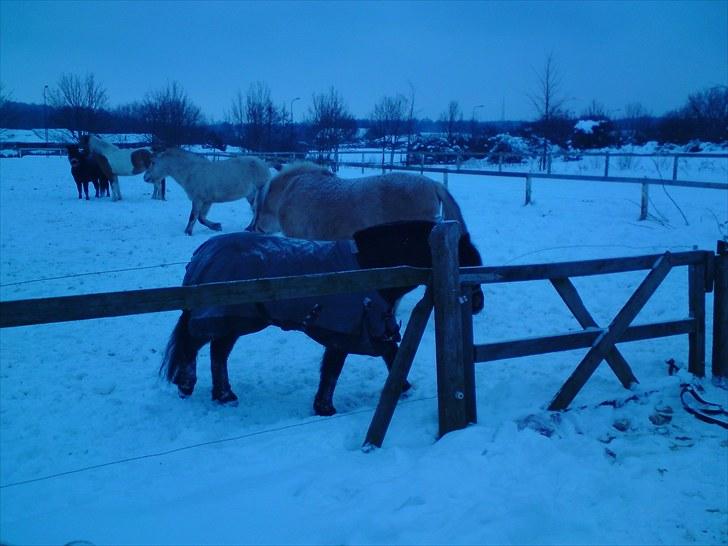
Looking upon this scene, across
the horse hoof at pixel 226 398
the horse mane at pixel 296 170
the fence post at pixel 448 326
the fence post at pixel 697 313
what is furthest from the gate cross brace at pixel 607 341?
the horse mane at pixel 296 170

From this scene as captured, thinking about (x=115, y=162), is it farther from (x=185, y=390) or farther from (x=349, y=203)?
(x=185, y=390)

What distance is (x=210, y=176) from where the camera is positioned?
13.5m

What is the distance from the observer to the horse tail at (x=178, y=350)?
4.52m

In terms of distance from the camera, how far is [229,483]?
311cm

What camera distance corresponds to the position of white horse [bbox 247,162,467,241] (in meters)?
6.87

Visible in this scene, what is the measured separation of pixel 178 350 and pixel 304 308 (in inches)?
50.3

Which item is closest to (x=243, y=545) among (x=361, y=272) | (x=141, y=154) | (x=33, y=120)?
(x=361, y=272)

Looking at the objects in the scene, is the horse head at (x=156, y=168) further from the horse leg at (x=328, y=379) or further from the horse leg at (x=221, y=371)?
the horse leg at (x=328, y=379)

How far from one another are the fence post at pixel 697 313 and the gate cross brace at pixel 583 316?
2.10ft

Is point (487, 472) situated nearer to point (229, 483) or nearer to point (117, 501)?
point (229, 483)

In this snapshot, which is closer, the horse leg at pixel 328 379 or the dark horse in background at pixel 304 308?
the dark horse in background at pixel 304 308

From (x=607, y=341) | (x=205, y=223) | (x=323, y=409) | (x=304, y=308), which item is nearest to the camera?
(x=304, y=308)

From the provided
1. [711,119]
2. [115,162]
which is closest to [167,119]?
[115,162]

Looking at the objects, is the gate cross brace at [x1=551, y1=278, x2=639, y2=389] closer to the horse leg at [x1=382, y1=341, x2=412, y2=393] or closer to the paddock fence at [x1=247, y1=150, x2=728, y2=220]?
the horse leg at [x1=382, y1=341, x2=412, y2=393]
